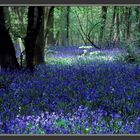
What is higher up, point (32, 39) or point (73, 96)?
point (32, 39)

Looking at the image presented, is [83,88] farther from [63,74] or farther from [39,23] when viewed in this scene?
[39,23]

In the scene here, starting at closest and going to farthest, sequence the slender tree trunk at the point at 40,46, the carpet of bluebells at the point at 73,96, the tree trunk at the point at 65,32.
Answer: the carpet of bluebells at the point at 73,96 < the tree trunk at the point at 65,32 < the slender tree trunk at the point at 40,46

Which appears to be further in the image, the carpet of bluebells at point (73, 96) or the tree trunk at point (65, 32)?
the tree trunk at point (65, 32)

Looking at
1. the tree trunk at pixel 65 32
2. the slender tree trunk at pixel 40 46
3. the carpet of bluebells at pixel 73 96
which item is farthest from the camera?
the slender tree trunk at pixel 40 46

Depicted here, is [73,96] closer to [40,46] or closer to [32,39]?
[40,46]

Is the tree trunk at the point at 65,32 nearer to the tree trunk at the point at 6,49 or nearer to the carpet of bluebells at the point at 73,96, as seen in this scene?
the carpet of bluebells at the point at 73,96

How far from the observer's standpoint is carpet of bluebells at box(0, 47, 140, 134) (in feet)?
26.5

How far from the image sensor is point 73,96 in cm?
837

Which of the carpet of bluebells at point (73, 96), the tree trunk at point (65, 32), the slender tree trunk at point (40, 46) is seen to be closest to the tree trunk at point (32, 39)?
the slender tree trunk at point (40, 46)

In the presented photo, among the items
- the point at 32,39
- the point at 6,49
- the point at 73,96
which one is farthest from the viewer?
the point at 32,39

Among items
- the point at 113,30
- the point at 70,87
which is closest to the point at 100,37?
the point at 113,30

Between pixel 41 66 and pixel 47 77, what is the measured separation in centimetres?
16

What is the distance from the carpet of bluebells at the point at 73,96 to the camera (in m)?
8.09

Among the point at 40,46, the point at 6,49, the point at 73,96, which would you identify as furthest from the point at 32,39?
the point at 73,96
